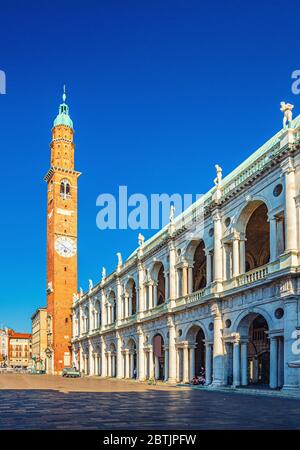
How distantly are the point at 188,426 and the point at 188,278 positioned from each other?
29.4 meters

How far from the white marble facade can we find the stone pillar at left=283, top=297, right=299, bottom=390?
0.05 m

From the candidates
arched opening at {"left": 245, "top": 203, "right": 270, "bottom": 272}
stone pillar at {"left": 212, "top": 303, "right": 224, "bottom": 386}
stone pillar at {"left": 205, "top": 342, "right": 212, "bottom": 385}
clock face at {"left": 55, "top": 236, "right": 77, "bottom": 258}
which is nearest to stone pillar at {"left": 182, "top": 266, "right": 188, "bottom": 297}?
arched opening at {"left": 245, "top": 203, "right": 270, "bottom": 272}

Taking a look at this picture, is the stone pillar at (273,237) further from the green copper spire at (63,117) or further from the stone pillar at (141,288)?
the green copper spire at (63,117)

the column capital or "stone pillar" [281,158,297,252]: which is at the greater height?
the column capital

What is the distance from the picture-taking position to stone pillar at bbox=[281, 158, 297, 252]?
27858 mm

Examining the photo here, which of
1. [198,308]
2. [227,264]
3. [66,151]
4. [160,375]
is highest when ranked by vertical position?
[66,151]

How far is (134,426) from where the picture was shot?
1393cm

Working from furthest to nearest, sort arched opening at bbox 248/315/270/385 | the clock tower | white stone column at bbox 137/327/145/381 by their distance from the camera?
the clock tower → white stone column at bbox 137/327/145/381 → arched opening at bbox 248/315/270/385

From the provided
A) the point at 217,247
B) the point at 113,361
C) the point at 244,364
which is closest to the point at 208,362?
the point at 244,364

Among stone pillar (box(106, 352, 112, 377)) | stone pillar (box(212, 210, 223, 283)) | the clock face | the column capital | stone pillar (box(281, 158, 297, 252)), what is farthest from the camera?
the clock face

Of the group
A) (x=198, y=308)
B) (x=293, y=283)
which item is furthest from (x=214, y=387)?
(x=293, y=283)

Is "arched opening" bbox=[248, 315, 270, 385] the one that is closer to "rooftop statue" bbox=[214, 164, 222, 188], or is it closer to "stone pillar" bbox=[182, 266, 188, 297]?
"stone pillar" bbox=[182, 266, 188, 297]

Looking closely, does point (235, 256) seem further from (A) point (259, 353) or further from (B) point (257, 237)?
(A) point (259, 353)
